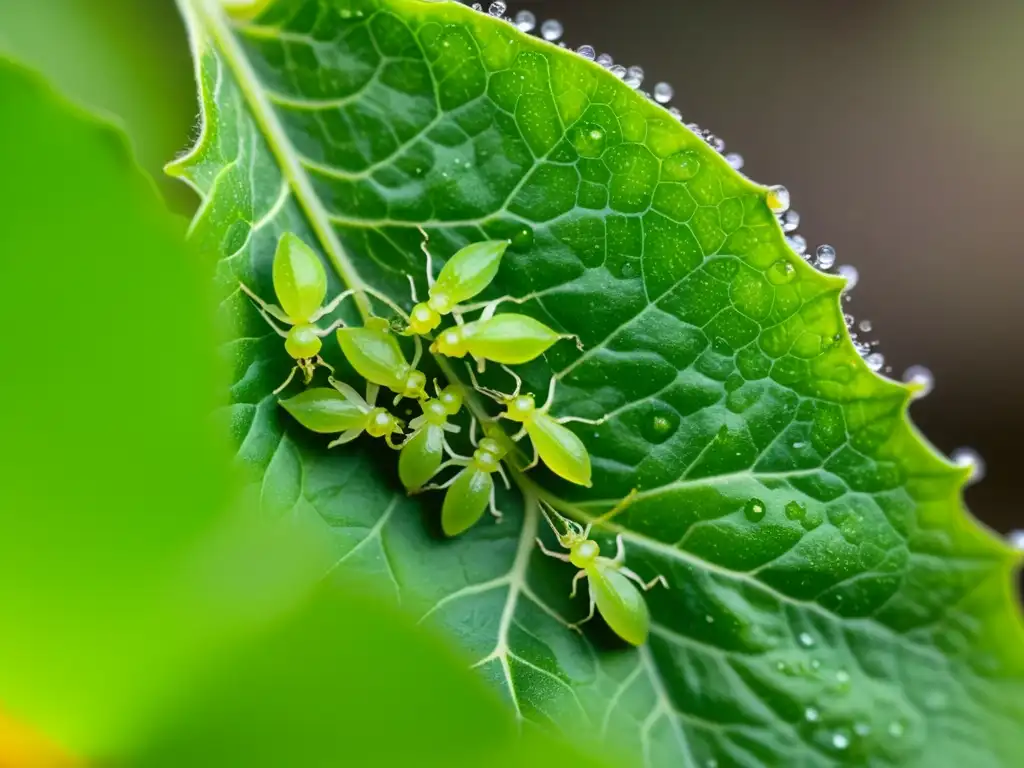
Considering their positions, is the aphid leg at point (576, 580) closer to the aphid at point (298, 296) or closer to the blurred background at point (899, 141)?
the aphid at point (298, 296)

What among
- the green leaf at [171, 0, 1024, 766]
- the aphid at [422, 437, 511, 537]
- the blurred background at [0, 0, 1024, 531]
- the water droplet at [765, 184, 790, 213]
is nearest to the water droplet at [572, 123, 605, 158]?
the green leaf at [171, 0, 1024, 766]

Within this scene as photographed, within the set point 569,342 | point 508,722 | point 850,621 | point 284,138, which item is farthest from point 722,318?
point 508,722

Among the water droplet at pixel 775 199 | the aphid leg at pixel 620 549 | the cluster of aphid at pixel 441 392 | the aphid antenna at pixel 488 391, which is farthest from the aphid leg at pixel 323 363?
the water droplet at pixel 775 199

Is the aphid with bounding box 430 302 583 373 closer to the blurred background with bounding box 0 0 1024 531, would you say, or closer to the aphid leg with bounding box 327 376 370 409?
the aphid leg with bounding box 327 376 370 409

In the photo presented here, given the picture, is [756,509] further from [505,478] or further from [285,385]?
[285,385]

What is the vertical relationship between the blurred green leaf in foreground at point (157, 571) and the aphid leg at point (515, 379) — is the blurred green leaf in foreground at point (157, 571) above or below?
below

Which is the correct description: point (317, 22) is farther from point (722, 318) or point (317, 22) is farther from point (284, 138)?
point (722, 318)
